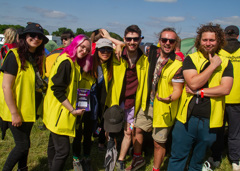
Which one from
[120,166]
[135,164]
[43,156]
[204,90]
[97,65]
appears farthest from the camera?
[43,156]

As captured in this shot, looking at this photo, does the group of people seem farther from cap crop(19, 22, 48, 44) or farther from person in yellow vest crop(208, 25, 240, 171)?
person in yellow vest crop(208, 25, 240, 171)

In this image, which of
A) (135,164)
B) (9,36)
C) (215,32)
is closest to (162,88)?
(215,32)

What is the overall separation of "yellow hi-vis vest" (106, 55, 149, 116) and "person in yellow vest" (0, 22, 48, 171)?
3.42 ft

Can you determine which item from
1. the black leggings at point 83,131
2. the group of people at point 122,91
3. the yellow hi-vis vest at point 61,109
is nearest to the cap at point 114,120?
the group of people at point 122,91

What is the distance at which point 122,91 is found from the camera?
326 centimetres

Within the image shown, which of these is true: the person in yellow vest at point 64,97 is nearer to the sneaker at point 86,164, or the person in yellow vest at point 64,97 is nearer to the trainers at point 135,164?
the sneaker at point 86,164

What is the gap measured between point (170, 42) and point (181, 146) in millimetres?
1388

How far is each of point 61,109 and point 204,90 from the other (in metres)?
1.76

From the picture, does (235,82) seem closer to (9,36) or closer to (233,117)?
(233,117)

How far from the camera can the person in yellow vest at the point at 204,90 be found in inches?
96.3

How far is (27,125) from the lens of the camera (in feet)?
9.34

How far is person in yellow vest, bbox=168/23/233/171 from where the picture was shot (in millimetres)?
2445

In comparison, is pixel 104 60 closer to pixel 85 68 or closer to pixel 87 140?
pixel 85 68

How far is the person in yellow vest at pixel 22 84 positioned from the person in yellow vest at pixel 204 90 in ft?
6.36
